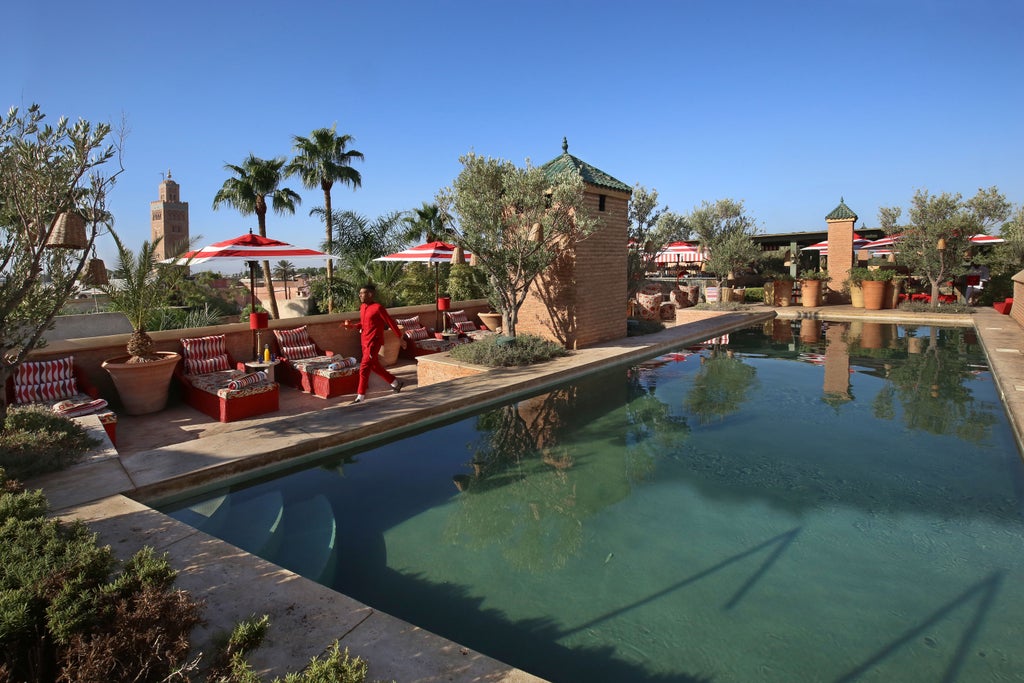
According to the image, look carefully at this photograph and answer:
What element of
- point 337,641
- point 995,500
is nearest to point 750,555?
point 995,500

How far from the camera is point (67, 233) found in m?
4.58

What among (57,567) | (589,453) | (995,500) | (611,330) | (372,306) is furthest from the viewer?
(611,330)

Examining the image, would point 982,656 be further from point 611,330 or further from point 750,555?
point 611,330

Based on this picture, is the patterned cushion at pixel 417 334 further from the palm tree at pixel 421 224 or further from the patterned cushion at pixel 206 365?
the palm tree at pixel 421 224

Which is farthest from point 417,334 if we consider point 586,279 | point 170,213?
point 170,213

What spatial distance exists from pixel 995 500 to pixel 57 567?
278 inches

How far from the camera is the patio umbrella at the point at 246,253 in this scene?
380 inches

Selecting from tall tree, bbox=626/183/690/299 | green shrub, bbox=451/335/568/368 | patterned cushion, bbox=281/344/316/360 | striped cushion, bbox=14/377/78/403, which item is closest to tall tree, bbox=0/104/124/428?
striped cushion, bbox=14/377/78/403

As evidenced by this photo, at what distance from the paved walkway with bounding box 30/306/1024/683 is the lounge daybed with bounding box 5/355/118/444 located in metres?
0.50

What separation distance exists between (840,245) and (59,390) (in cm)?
2515

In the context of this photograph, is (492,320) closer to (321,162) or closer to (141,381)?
(141,381)

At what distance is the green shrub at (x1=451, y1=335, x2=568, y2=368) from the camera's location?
10.1 m

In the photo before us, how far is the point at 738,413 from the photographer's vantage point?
804 centimetres

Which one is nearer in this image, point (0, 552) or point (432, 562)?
point (0, 552)
